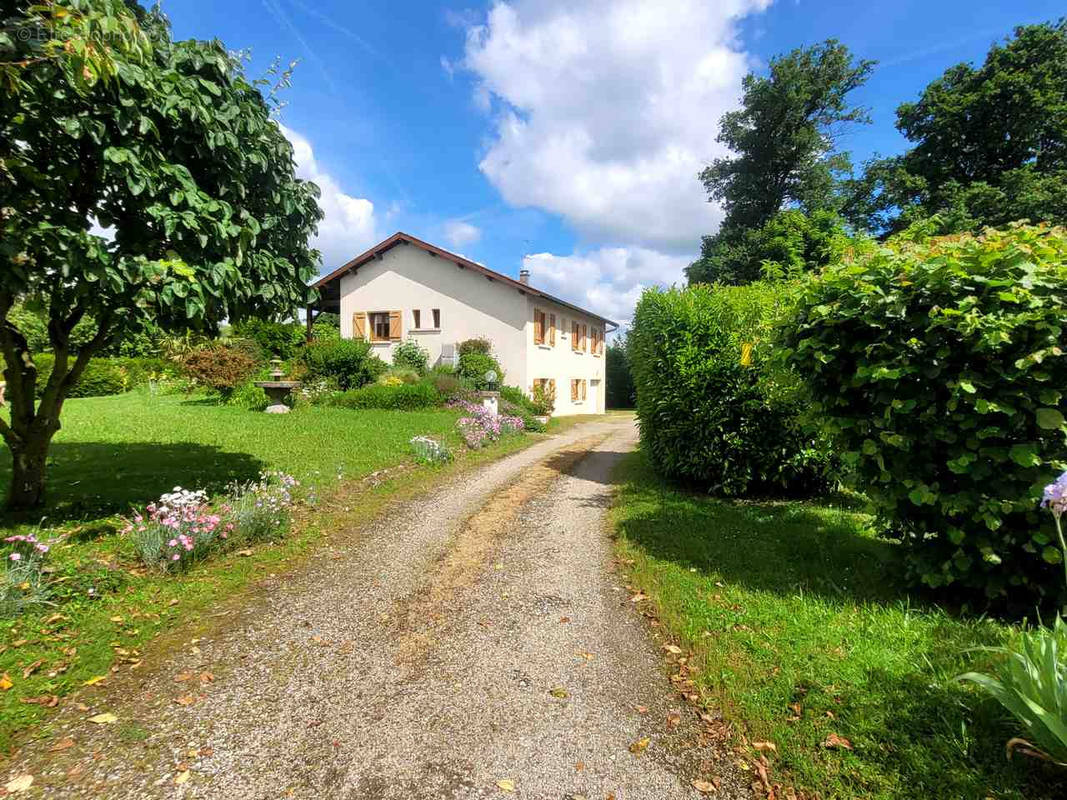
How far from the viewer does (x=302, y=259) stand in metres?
5.75

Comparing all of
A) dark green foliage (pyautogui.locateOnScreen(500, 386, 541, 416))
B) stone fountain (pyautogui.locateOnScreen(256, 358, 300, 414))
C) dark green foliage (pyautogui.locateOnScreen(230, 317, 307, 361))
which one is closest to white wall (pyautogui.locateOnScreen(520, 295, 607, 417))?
dark green foliage (pyautogui.locateOnScreen(500, 386, 541, 416))

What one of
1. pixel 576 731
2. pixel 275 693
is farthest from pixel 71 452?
pixel 576 731

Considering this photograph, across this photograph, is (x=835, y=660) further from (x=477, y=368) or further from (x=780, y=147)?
(x=780, y=147)

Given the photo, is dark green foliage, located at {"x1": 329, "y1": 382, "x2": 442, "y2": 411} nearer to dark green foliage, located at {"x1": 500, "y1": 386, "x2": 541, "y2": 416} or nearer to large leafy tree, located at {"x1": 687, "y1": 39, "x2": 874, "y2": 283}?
dark green foliage, located at {"x1": 500, "y1": 386, "x2": 541, "y2": 416}

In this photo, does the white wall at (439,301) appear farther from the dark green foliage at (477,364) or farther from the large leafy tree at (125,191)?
the large leafy tree at (125,191)

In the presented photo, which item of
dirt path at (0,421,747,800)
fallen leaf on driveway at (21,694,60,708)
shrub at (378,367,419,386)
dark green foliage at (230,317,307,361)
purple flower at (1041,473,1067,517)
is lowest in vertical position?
dirt path at (0,421,747,800)

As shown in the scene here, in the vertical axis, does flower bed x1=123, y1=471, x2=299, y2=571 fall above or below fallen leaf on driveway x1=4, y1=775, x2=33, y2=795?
above

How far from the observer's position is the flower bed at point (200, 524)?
167 inches

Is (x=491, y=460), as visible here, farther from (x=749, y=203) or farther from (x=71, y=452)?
(x=749, y=203)

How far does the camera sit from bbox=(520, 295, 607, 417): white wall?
1994cm

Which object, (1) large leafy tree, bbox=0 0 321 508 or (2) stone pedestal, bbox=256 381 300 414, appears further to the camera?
(2) stone pedestal, bbox=256 381 300 414

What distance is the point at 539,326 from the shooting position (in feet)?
67.7

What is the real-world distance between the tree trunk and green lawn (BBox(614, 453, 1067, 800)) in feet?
21.6

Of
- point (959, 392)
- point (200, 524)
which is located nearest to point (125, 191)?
point (200, 524)
